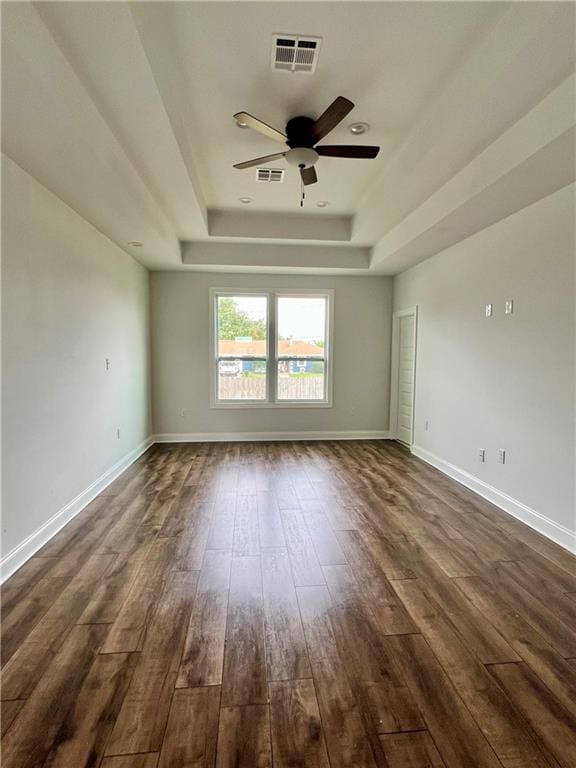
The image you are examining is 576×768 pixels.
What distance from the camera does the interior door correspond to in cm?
552

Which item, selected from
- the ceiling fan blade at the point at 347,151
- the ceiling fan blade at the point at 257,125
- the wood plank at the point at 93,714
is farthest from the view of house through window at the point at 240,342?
the wood plank at the point at 93,714

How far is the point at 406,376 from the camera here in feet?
19.0

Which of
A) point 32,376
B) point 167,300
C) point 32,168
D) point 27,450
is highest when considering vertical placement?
point 32,168

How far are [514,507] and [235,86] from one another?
3.94 metres

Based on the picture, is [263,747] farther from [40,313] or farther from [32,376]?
[40,313]

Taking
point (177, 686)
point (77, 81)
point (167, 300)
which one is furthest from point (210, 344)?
point (177, 686)

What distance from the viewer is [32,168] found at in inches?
99.7

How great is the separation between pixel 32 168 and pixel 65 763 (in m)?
3.17

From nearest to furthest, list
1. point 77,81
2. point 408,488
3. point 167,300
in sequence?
point 77,81 → point 408,488 → point 167,300

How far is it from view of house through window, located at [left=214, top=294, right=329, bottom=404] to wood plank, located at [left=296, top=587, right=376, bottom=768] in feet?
14.0

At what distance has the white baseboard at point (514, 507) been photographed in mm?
2723

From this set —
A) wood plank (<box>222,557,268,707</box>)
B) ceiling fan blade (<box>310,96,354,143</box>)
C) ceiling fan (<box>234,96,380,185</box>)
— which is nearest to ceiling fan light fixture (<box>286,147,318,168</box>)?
ceiling fan (<box>234,96,380,185</box>)

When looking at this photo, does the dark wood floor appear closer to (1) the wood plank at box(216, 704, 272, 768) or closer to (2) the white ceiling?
(1) the wood plank at box(216, 704, 272, 768)

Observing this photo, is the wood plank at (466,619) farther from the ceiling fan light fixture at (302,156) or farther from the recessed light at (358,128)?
the recessed light at (358,128)
